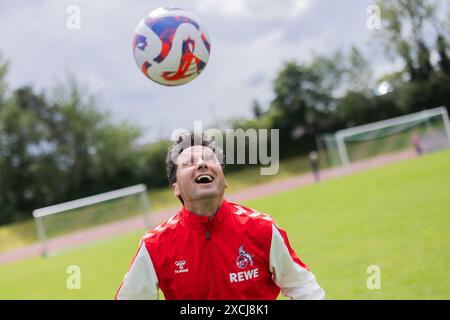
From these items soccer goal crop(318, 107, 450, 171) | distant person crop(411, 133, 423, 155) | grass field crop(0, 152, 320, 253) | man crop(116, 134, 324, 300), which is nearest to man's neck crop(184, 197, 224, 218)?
man crop(116, 134, 324, 300)

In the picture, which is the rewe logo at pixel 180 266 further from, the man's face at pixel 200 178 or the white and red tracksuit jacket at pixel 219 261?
the man's face at pixel 200 178

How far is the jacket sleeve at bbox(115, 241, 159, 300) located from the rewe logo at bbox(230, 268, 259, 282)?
47cm

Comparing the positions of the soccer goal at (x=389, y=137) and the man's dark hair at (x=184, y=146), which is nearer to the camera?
the man's dark hair at (x=184, y=146)

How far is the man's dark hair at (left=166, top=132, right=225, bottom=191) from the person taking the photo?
3250 millimetres

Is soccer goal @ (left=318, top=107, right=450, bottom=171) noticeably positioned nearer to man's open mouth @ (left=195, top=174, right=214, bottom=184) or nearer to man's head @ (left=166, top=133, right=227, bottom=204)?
man's head @ (left=166, top=133, right=227, bottom=204)

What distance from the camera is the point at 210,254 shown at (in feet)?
9.82

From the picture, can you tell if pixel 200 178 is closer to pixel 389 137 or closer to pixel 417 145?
pixel 417 145

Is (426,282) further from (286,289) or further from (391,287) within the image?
(286,289)

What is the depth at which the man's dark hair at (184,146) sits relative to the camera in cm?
325

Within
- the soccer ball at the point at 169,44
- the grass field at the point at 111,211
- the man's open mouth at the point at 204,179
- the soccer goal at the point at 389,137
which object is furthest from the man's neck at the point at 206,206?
the soccer goal at the point at 389,137

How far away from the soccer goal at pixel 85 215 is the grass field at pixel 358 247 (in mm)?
3316

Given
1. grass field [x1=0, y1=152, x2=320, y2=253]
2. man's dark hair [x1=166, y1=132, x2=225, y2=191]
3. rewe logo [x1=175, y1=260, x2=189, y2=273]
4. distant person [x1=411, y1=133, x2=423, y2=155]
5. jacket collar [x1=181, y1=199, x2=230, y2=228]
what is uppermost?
distant person [x1=411, y1=133, x2=423, y2=155]

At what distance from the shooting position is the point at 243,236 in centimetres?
304
